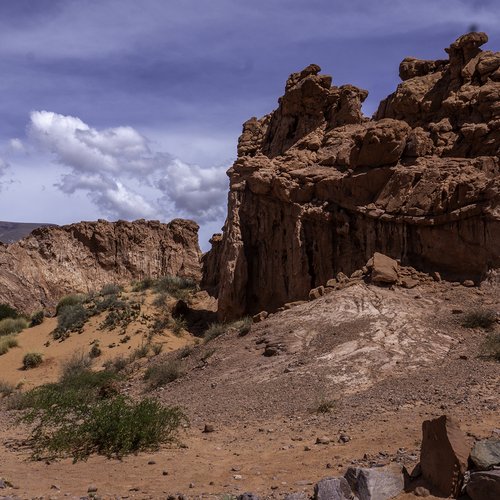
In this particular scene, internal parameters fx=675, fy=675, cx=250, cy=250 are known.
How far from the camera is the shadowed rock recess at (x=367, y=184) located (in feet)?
54.7

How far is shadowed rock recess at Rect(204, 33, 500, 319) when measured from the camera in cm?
1669

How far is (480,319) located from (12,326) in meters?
21.8

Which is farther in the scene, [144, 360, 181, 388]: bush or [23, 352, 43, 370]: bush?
[23, 352, 43, 370]: bush

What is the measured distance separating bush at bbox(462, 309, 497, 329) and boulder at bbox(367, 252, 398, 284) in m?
2.40

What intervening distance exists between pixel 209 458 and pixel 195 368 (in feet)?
21.1

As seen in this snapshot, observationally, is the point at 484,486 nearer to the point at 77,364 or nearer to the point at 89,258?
the point at 77,364

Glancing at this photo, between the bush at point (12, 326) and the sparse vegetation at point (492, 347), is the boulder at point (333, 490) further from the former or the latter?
the bush at point (12, 326)

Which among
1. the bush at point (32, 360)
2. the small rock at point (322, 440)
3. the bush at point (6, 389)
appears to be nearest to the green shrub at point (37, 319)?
the bush at point (32, 360)

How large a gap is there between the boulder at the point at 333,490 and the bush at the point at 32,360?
18.9 m

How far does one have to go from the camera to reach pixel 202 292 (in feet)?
94.0

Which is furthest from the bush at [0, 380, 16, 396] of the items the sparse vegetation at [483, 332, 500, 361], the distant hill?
the distant hill

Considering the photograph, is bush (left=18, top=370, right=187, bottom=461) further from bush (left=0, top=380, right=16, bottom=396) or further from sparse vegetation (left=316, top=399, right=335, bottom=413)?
bush (left=0, top=380, right=16, bottom=396)

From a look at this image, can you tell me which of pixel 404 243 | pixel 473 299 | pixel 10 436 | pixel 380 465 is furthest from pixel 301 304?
pixel 380 465

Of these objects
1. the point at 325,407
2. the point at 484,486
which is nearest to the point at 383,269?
the point at 325,407
